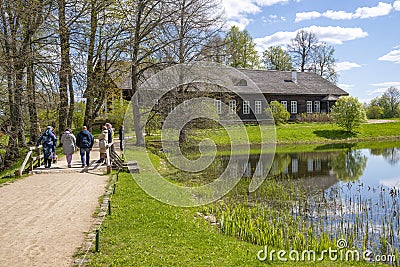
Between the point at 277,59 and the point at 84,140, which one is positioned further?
the point at 277,59

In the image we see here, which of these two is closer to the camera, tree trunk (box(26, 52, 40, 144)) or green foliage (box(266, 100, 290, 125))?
tree trunk (box(26, 52, 40, 144))

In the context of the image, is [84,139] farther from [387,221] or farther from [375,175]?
[375,175]

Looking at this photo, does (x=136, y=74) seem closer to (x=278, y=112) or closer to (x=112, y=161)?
(x=112, y=161)

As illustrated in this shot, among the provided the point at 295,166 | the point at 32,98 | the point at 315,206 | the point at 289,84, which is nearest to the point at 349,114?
the point at 289,84

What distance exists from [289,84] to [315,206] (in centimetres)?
3752

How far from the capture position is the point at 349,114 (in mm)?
35219

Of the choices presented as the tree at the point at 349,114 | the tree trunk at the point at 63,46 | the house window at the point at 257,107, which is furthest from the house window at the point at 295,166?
the house window at the point at 257,107

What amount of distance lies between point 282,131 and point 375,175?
18.5m

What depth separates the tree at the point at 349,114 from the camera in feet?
116

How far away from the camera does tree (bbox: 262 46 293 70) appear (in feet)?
199

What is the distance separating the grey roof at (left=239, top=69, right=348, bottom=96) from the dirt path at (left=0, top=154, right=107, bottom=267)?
111 feet

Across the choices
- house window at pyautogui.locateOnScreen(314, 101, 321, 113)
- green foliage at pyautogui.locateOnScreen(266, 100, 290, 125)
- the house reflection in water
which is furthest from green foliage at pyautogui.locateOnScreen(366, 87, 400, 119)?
the house reflection in water

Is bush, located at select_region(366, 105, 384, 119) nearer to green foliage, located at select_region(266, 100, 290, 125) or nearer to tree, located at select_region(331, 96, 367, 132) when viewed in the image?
green foliage, located at select_region(266, 100, 290, 125)

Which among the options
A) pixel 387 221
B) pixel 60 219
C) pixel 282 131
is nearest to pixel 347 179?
pixel 387 221
